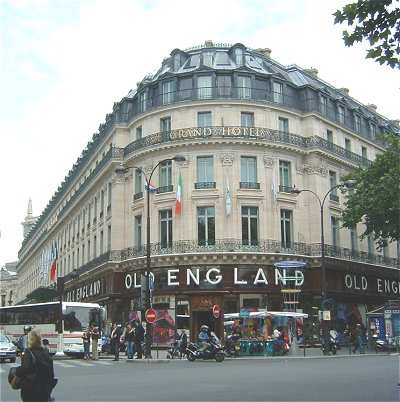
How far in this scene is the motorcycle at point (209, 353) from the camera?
25344 millimetres

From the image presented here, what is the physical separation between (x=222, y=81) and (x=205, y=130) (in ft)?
11.9

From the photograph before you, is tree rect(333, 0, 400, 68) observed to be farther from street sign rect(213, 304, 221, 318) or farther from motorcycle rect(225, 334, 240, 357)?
street sign rect(213, 304, 221, 318)

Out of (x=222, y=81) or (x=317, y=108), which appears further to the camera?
(x=317, y=108)

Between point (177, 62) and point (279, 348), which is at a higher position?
point (177, 62)

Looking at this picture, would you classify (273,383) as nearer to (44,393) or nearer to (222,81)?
(44,393)

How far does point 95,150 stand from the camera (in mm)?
53625

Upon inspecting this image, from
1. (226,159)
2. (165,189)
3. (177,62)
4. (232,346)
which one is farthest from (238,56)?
(232,346)

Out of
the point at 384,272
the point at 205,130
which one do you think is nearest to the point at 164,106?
the point at 205,130

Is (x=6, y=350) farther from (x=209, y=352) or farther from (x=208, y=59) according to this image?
(x=208, y=59)

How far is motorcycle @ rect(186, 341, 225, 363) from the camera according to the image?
25.3 m

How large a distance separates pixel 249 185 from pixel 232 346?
43.6 feet

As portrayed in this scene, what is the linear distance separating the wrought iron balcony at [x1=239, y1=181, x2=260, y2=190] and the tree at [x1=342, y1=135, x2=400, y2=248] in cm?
654

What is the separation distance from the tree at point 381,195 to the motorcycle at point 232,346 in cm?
1024

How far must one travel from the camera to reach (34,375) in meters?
7.49
